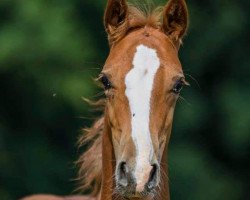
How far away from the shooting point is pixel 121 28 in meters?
7.29

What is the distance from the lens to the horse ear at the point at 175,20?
290 inches

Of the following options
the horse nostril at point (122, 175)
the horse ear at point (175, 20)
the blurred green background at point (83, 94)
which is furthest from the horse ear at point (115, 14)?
the blurred green background at point (83, 94)

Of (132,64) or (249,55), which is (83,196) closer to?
(132,64)

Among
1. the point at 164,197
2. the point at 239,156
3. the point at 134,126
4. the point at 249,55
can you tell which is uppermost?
the point at 134,126

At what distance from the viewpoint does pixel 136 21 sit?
7336 mm

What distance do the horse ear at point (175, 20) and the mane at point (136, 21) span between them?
0.17ft

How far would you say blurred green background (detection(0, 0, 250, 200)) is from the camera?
547 inches

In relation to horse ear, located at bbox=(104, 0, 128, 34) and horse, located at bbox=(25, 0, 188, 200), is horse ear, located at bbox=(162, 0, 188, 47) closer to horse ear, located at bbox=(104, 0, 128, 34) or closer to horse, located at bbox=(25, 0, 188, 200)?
horse, located at bbox=(25, 0, 188, 200)

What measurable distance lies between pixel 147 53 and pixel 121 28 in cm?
36

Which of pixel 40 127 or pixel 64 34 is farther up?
pixel 64 34

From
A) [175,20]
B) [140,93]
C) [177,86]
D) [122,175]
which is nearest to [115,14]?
[175,20]

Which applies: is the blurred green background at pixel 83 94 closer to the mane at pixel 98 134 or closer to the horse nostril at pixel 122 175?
the mane at pixel 98 134

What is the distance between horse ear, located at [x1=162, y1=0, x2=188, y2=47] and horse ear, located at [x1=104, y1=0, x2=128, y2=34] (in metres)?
0.24

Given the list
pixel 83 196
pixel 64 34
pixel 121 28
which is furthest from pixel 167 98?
pixel 64 34
